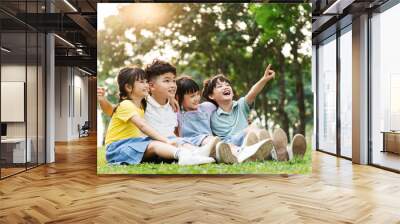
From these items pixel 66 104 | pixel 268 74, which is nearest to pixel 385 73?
pixel 268 74

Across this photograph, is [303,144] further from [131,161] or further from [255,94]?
[131,161]

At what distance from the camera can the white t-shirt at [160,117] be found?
21.2 feet

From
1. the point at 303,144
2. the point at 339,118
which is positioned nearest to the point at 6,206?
the point at 303,144

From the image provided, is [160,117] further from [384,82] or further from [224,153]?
[384,82]

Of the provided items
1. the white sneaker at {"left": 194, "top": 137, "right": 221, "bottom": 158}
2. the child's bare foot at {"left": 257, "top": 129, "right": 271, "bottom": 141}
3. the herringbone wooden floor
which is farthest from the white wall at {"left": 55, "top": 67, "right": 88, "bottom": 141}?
the child's bare foot at {"left": 257, "top": 129, "right": 271, "bottom": 141}

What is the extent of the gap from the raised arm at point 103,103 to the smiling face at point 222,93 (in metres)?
1.52

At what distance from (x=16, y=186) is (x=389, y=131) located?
598 cm

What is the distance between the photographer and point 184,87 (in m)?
6.53

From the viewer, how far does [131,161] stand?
6453mm

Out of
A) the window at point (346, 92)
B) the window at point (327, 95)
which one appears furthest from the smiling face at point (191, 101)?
the window at point (327, 95)

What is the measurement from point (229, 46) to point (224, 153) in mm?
1627

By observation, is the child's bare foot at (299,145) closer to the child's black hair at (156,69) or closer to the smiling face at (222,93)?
the smiling face at (222,93)

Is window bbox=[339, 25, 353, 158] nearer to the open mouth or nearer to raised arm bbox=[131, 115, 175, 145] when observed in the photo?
the open mouth

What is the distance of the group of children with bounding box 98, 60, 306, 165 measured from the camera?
21.1ft
